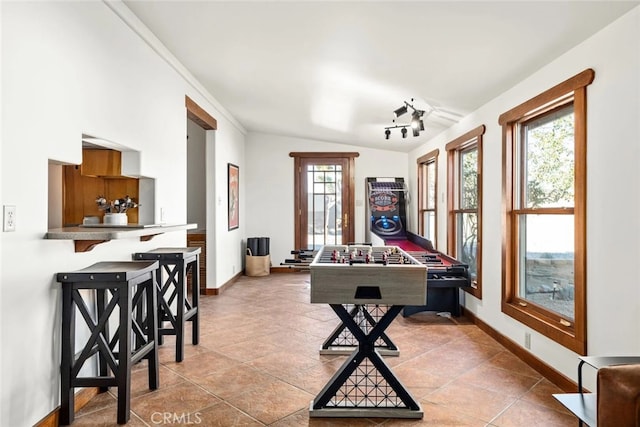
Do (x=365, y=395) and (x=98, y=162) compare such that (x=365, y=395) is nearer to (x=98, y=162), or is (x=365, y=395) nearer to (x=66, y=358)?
(x=66, y=358)

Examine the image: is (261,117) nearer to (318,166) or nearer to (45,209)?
(318,166)

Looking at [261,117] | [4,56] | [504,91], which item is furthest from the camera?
[261,117]

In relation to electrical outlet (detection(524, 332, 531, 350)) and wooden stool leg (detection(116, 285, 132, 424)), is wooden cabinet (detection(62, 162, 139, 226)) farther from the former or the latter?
electrical outlet (detection(524, 332, 531, 350))

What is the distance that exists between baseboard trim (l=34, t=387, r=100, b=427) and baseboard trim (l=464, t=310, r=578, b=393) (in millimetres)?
3123

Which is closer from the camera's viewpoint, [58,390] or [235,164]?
[58,390]

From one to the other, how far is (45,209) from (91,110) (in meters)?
0.77

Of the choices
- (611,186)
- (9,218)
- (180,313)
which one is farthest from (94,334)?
(611,186)

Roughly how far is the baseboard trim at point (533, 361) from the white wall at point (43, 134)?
3.16 metres

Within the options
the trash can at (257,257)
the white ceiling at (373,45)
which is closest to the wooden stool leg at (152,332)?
the white ceiling at (373,45)

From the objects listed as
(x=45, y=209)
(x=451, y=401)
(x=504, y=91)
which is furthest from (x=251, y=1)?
(x=451, y=401)

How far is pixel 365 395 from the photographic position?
2525 millimetres

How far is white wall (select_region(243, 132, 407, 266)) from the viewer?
7.81m

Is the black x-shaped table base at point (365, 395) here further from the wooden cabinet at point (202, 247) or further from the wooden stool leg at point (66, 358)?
the wooden cabinet at point (202, 247)

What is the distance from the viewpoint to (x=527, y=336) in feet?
10.7
